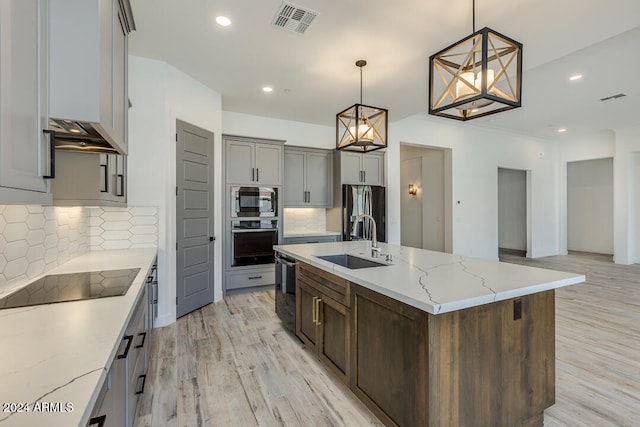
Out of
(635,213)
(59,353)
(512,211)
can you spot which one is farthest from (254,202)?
(635,213)

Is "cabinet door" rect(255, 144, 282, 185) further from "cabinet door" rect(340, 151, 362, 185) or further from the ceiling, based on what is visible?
"cabinet door" rect(340, 151, 362, 185)

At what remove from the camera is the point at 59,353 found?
0.87 m

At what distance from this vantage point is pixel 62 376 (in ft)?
2.47

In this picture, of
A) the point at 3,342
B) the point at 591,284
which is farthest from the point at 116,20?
the point at 591,284

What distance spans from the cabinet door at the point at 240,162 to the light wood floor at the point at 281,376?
1895 mm

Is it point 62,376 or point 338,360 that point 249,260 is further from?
point 62,376

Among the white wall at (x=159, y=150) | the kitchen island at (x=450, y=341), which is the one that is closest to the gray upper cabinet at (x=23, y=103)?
the kitchen island at (x=450, y=341)

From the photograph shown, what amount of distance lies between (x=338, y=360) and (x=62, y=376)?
5.64 feet

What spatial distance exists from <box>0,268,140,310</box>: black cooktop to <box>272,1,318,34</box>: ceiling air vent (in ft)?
7.46

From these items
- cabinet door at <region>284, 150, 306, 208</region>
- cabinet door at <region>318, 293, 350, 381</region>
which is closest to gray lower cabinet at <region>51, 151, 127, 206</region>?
cabinet door at <region>318, 293, 350, 381</region>

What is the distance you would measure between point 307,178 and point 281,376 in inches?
138

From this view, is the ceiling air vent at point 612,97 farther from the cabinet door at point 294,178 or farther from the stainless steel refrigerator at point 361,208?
the cabinet door at point 294,178

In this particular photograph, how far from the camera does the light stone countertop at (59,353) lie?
66cm

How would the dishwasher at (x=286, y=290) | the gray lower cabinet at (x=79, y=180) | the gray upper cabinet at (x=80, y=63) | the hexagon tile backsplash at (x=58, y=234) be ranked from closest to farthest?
the gray upper cabinet at (x=80, y=63)
the hexagon tile backsplash at (x=58, y=234)
the gray lower cabinet at (x=79, y=180)
the dishwasher at (x=286, y=290)
